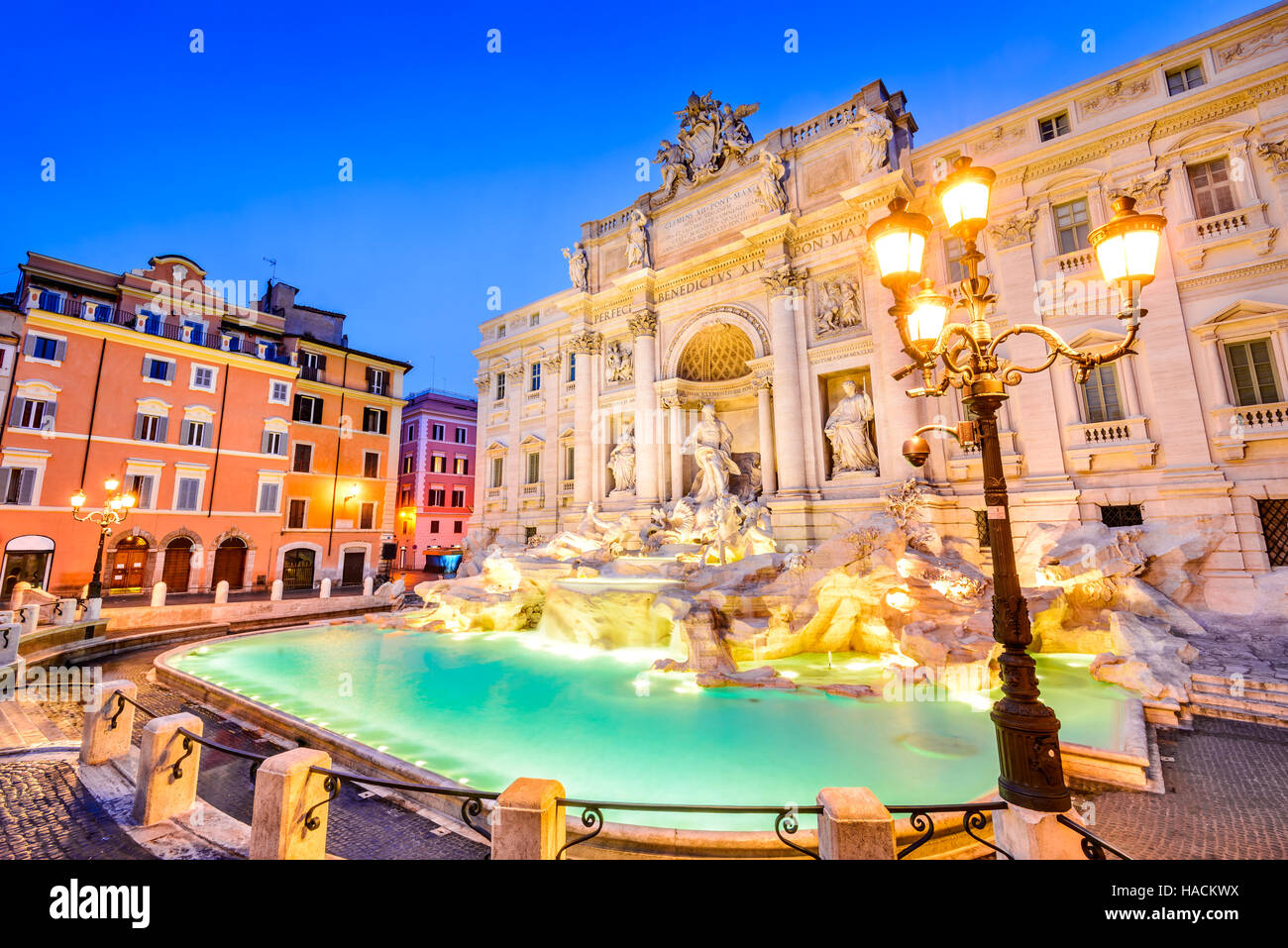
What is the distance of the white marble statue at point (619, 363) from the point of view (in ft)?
72.1

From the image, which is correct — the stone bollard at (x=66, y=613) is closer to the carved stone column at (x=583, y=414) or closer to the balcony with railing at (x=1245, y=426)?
the carved stone column at (x=583, y=414)

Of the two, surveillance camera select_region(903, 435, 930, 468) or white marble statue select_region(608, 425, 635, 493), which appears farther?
white marble statue select_region(608, 425, 635, 493)

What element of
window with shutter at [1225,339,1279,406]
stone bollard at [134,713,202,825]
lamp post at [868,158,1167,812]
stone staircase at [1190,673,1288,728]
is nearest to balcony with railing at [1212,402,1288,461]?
window with shutter at [1225,339,1279,406]

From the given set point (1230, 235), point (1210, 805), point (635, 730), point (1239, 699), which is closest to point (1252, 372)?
point (1230, 235)

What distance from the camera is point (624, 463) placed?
2100 cm

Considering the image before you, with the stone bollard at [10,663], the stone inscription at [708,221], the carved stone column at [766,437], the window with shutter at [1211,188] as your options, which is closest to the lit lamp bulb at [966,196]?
the carved stone column at [766,437]

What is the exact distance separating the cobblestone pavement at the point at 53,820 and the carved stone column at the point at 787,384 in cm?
1508

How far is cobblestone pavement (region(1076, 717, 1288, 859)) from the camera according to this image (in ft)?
13.8

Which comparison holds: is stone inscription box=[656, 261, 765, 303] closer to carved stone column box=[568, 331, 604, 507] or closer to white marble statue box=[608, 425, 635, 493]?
carved stone column box=[568, 331, 604, 507]

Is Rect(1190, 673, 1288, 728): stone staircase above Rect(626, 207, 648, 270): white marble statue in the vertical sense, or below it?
below

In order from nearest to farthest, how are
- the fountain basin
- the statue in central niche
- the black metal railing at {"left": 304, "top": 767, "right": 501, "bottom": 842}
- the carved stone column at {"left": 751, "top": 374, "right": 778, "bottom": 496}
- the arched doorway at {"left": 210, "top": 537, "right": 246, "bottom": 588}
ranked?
the black metal railing at {"left": 304, "top": 767, "right": 501, "bottom": 842} < the fountain basin < the carved stone column at {"left": 751, "top": 374, "right": 778, "bottom": 496} < the statue in central niche < the arched doorway at {"left": 210, "top": 537, "right": 246, "bottom": 588}

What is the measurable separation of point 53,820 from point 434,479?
3688cm

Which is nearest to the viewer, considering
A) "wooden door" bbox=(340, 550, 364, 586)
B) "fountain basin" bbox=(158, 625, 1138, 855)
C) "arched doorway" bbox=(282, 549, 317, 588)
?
"fountain basin" bbox=(158, 625, 1138, 855)

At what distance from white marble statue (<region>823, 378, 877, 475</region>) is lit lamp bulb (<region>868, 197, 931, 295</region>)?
41.0ft
